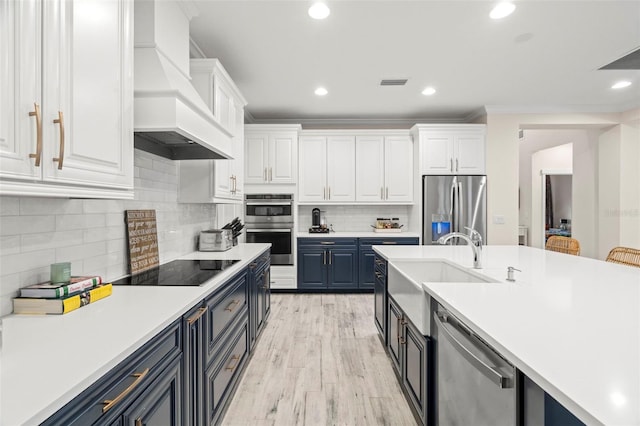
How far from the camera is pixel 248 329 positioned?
257 cm

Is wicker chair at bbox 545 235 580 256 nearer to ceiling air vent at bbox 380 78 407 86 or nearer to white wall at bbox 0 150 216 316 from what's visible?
ceiling air vent at bbox 380 78 407 86

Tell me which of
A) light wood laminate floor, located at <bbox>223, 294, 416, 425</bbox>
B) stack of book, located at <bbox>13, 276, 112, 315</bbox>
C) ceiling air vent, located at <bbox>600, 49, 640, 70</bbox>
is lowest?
light wood laminate floor, located at <bbox>223, 294, 416, 425</bbox>

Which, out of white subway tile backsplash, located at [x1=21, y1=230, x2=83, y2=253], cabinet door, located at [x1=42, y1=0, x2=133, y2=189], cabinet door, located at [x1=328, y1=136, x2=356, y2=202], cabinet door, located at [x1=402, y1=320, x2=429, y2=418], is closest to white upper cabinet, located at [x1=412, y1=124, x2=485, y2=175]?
cabinet door, located at [x1=328, y1=136, x2=356, y2=202]

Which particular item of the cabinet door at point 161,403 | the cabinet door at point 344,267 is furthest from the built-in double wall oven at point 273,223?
the cabinet door at point 161,403

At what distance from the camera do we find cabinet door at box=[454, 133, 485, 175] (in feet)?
16.0

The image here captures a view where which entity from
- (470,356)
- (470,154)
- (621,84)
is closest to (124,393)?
(470,356)

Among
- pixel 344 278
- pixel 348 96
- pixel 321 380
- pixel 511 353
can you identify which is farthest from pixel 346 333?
pixel 348 96

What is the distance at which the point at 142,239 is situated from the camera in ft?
7.03

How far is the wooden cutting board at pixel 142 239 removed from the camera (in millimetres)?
2020

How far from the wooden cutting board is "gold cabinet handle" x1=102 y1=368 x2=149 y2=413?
1145 millimetres

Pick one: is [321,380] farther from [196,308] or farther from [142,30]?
[142,30]

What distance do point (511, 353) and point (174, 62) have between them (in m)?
2.20

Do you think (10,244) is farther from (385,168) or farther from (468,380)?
(385,168)

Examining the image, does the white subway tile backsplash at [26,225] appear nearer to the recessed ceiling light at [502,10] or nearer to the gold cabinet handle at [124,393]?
the gold cabinet handle at [124,393]
